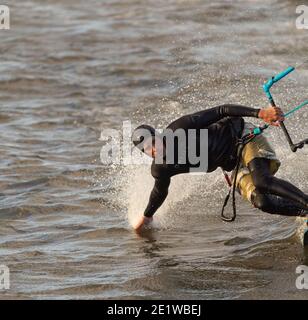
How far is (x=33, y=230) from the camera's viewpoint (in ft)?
32.5

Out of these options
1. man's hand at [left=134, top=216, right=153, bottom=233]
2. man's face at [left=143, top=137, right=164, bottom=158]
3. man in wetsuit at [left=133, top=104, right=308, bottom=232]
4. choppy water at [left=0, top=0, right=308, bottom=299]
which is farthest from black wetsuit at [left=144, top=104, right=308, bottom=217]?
choppy water at [left=0, top=0, right=308, bottom=299]

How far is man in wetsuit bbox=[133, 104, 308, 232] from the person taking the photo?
26.6 ft

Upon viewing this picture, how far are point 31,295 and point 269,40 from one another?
1016 cm

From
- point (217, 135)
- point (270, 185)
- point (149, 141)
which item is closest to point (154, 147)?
point (149, 141)

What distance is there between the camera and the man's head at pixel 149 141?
833 cm

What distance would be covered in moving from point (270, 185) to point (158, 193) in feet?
4.12

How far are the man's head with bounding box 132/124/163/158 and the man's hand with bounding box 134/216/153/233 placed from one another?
3.99 feet

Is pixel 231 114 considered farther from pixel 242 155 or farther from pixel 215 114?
pixel 242 155

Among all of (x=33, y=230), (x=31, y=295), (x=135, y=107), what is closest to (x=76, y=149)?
(x=135, y=107)

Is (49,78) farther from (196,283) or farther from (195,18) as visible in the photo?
(196,283)

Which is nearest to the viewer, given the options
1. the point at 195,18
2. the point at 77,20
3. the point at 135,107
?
the point at 135,107

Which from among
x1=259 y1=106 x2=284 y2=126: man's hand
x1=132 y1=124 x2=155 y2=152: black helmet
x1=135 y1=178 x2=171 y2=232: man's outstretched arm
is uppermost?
x1=259 y1=106 x2=284 y2=126: man's hand

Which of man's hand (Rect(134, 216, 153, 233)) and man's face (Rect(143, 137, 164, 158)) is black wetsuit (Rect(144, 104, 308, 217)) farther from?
man's hand (Rect(134, 216, 153, 233))

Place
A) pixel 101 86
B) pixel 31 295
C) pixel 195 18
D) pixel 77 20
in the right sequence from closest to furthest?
pixel 31 295 → pixel 101 86 → pixel 195 18 → pixel 77 20
